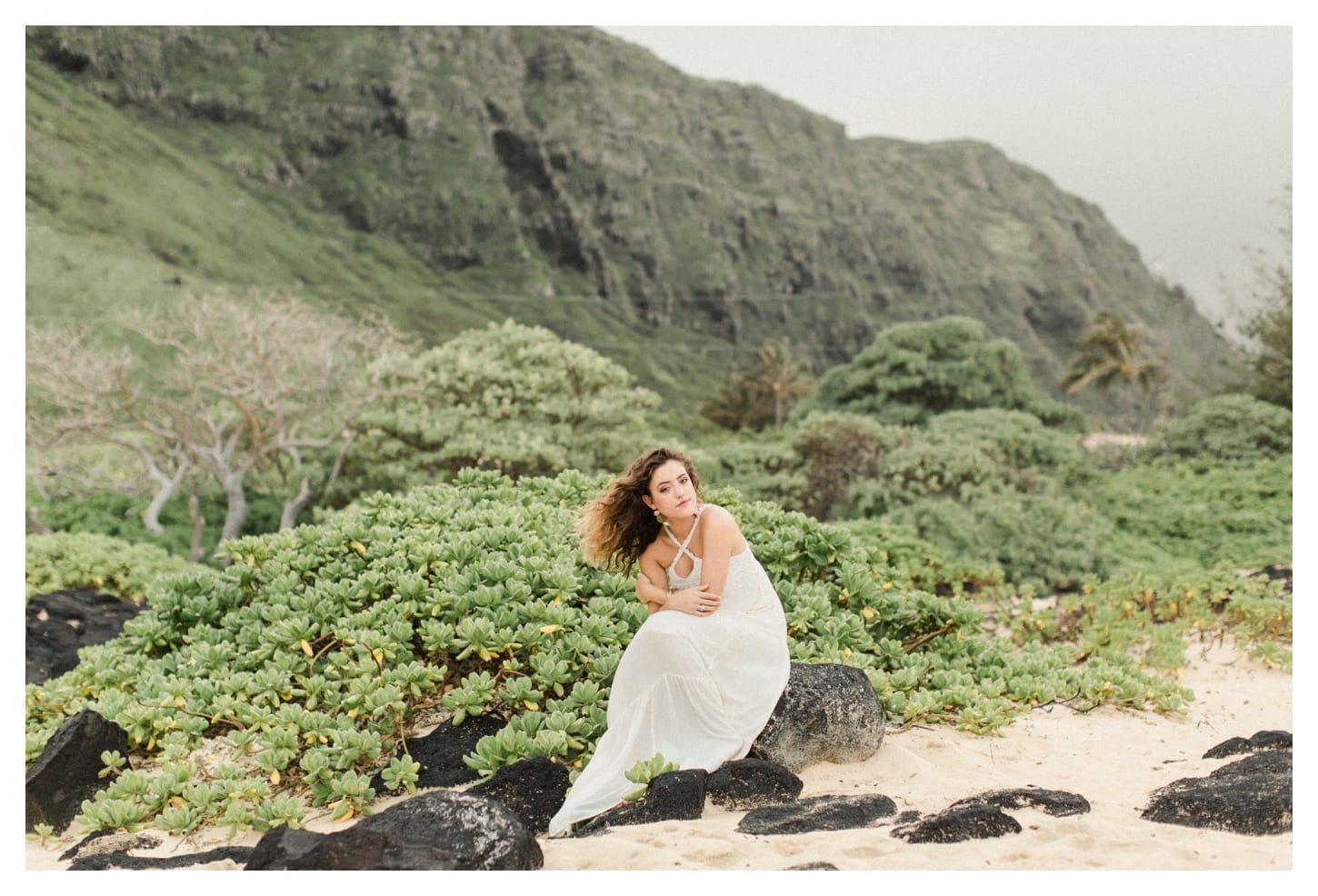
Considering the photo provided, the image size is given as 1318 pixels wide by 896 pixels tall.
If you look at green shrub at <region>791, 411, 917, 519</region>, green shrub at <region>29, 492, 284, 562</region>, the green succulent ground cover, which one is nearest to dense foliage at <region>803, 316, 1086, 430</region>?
green shrub at <region>791, 411, 917, 519</region>

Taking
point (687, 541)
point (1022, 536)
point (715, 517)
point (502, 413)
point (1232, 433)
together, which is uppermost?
point (1232, 433)

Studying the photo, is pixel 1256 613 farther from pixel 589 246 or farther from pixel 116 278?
pixel 589 246

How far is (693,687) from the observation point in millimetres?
3492

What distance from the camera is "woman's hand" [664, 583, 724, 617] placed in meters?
3.49

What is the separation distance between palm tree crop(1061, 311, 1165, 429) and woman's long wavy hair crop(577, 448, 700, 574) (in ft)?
131

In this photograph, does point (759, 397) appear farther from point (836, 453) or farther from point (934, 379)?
point (836, 453)

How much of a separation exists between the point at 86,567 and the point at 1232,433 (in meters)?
16.7

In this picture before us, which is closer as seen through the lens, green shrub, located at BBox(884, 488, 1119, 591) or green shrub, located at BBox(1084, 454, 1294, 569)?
green shrub, located at BBox(884, 488, 1119, 591)

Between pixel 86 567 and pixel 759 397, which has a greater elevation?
pixel 759 397

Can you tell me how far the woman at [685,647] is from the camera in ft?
11.4

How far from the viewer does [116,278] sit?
42.8 meters

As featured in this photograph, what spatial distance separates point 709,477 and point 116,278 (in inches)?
1604

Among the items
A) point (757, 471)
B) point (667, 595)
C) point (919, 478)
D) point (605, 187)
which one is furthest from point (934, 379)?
point (605, 187)

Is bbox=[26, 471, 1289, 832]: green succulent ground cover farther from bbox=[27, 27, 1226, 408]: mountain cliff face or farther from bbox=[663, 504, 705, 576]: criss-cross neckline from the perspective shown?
bbox=[27, 27, 1226, 408]: mountain cliff face
